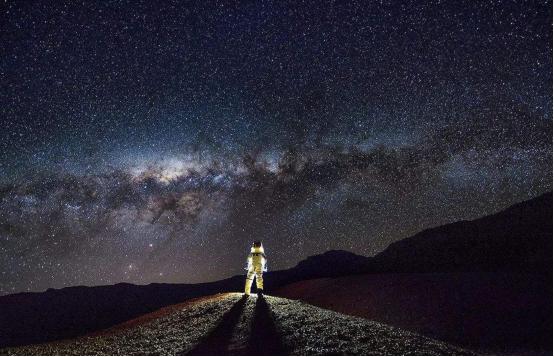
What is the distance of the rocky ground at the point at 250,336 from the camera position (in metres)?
8.84

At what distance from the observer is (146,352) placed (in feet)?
31.2

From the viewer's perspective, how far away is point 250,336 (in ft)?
31.1

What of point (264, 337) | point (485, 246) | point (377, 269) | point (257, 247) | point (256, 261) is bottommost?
point (377, 269)

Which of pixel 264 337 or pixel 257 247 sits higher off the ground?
pixel 257 247

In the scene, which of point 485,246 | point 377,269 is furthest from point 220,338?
point 485,246

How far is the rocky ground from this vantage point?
884 cm

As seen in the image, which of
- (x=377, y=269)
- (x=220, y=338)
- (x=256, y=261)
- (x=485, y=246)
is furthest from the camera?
(x=377, y=269)

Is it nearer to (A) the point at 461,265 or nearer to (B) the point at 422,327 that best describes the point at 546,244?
(A) the point at 461,265

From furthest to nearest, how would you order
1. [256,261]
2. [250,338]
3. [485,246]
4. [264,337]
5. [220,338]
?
[485,246], [256,261], [220,338], [264,337], [250,338]

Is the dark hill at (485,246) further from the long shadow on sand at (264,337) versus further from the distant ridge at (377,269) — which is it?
the long shadow on sand at (264,337)

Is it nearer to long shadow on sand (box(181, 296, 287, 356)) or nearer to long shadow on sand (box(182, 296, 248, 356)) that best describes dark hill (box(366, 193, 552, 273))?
long shadow on sand (box(181, 296, 287, 356))

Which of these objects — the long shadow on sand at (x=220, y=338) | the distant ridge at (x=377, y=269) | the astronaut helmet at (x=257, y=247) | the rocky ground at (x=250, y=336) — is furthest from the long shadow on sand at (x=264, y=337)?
the distant ridge at (x=377, y=269)

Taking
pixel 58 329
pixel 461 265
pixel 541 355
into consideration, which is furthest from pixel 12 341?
pixel 461 265

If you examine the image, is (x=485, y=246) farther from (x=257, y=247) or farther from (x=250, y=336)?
(x=250, y=336)
